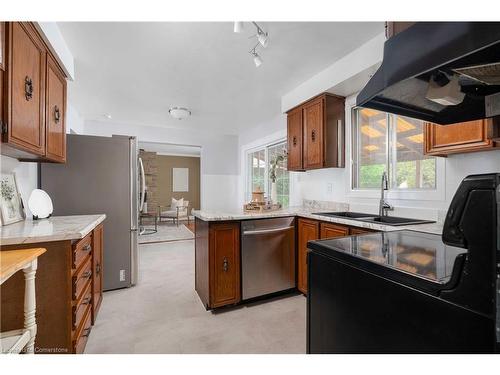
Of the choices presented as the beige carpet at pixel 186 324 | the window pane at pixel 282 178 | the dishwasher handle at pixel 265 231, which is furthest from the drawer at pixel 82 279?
the window pane at pixel 282 178

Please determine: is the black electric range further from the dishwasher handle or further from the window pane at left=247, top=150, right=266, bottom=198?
the window pane at left=247, top=150, right=266, bottom=198

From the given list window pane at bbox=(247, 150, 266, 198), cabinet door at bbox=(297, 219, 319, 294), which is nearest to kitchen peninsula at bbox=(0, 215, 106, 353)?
cabinet door at bbox=(297, 219, 319, 294)

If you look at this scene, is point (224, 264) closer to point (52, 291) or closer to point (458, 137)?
point (52, 291)

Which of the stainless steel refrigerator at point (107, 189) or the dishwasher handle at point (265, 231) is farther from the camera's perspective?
the stainless steel refrigerator at point (107, 189)

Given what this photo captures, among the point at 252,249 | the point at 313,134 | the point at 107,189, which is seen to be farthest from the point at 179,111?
the point at 252,249

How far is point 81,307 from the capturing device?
61.8 inches

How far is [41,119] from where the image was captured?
5.59ft

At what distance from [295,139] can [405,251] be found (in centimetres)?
219

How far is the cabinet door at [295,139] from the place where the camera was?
2.91m

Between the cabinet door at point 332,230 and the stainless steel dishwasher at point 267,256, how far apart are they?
0.38m

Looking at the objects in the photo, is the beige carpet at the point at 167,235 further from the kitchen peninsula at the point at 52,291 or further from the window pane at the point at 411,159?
the window pane at the point at 411,159
